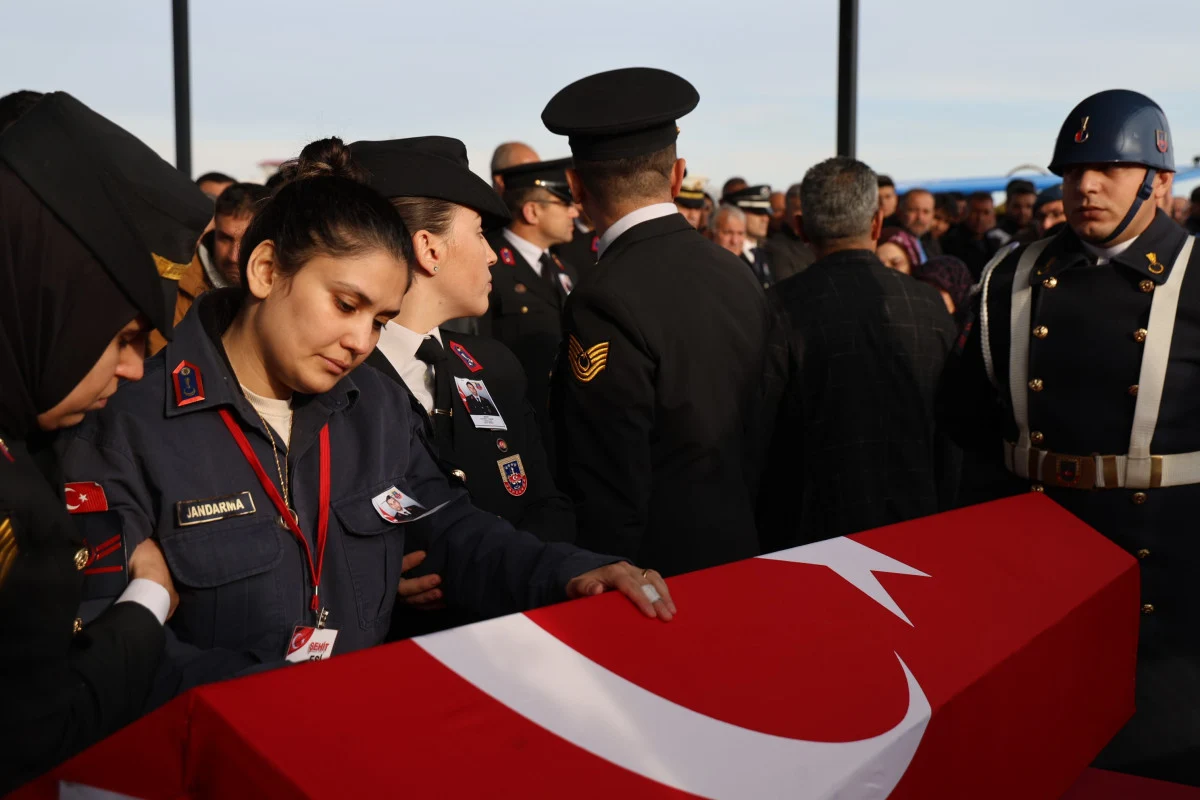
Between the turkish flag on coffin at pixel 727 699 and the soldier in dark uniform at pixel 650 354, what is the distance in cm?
69

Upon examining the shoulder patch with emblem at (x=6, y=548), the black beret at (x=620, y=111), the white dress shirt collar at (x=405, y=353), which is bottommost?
the white dress shirt collar at (x=405, y=353)

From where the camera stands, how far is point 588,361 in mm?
3031

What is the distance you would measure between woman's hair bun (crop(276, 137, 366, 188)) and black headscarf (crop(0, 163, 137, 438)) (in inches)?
Result: 39.8

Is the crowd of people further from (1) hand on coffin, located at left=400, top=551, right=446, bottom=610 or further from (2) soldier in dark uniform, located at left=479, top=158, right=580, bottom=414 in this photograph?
(2) soldier in dark uniform, located at left=479, top=158, right=580, bottom=414

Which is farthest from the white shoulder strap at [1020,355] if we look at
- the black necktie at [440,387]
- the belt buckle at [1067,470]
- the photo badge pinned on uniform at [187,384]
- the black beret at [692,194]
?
the black beret at [692,194]

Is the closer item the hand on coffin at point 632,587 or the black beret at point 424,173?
the hand on coffin at point 632,587

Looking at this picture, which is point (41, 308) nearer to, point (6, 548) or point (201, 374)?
point (6, 548)

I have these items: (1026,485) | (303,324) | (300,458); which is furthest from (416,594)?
(1026,485)

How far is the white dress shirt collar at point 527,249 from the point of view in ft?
22.0

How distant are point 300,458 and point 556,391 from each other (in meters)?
1.11

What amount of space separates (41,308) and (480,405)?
4.68 feet

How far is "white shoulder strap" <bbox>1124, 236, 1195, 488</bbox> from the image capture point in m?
3.27

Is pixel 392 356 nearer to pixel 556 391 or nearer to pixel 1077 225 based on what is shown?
pixel 556 391

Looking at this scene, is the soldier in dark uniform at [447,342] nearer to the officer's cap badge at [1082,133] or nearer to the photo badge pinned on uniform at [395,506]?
Result: the photo badge pinned on uniform at [395,506]
